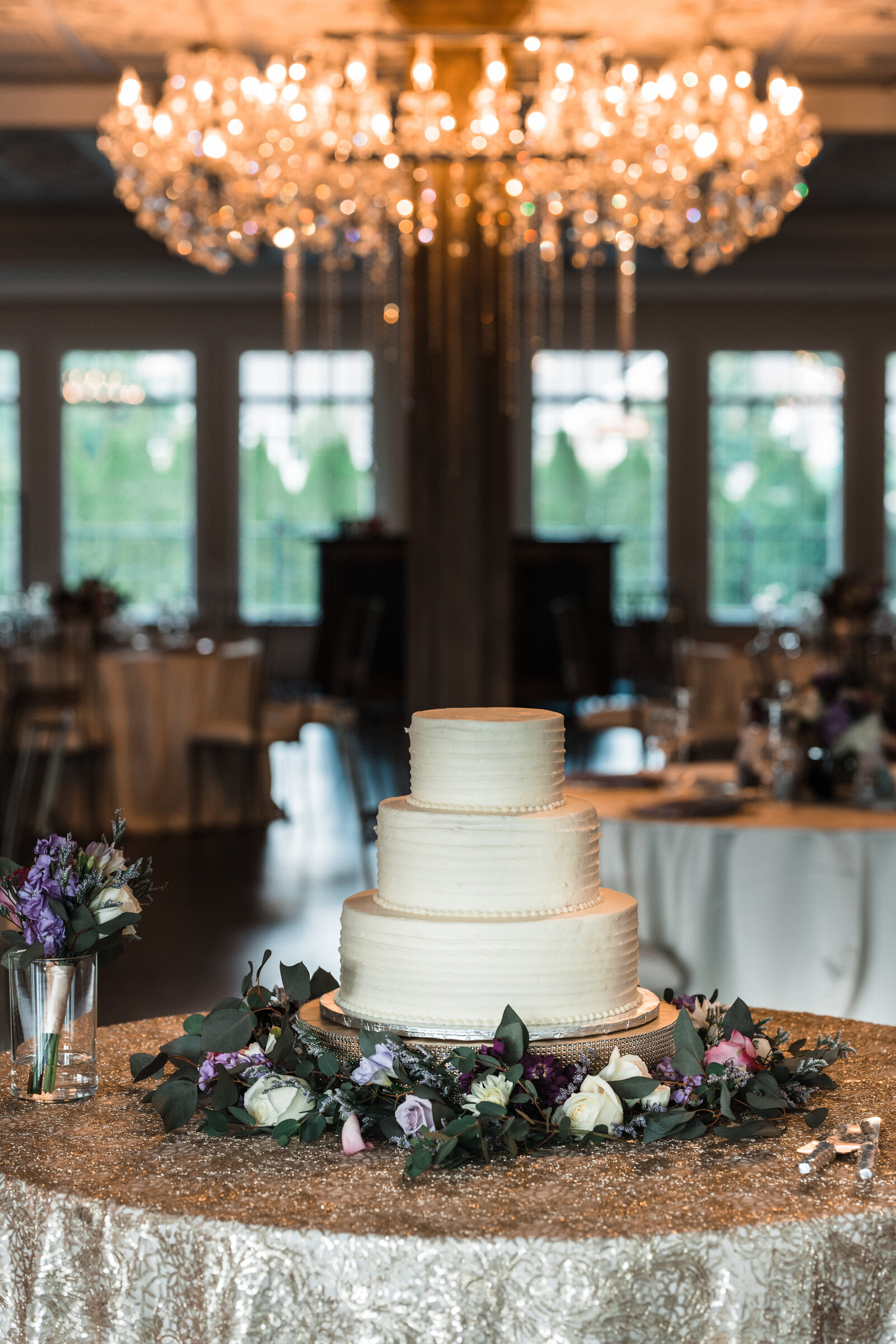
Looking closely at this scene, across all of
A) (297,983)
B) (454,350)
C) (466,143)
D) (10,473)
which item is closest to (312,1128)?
(297,983)

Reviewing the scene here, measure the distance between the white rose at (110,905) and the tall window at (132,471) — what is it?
45.5ft

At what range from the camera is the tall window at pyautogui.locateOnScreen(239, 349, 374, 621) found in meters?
15.3

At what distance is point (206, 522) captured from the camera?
15.3 metres

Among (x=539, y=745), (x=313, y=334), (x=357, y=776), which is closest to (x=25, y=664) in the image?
(x=357, y=776)

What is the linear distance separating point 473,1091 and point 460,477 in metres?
5.66

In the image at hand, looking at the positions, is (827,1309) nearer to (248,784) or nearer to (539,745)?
(539,745)

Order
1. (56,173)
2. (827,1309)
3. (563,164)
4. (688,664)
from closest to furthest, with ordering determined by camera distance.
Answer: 1. (827,1309)
2. (563,164)
3. (688,664)
4. (56,173)

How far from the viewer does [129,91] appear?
235 inches

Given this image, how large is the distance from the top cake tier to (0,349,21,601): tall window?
1451cm

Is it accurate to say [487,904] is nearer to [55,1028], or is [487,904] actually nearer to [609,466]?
[55,1028]

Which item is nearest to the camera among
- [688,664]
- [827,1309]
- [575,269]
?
[827,1309]

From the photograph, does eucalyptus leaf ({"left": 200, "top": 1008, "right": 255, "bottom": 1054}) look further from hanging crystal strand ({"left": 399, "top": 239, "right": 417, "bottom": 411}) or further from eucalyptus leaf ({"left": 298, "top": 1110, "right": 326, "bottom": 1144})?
hanging crystal strand ({"left": 399, "top": 239, "right": 417, "bottom": 411})

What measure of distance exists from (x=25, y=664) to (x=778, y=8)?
15.4 ft

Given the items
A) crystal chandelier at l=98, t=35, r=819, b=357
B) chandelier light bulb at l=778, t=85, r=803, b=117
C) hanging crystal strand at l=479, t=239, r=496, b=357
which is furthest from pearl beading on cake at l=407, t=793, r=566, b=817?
hanging crystal strand at l=479, t=239, r=496, b=357
